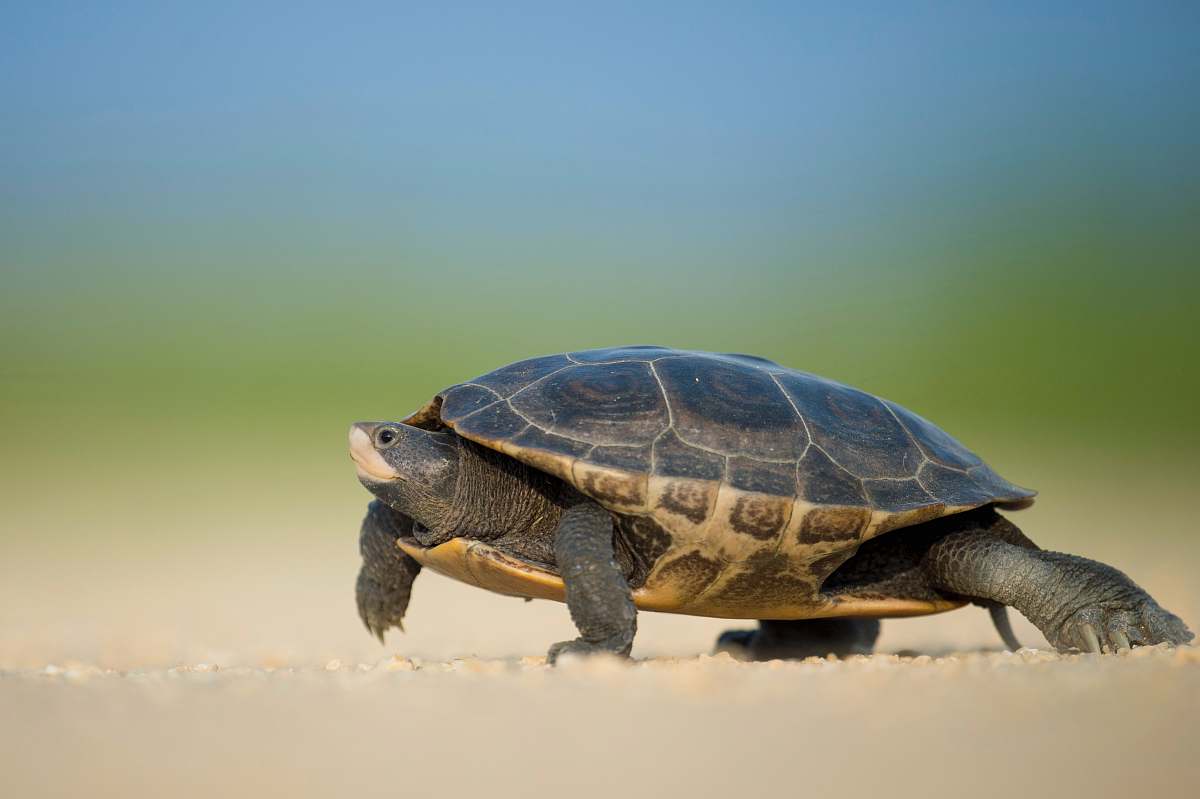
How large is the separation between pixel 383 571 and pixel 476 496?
1.25 meters

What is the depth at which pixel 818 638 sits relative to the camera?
665cm

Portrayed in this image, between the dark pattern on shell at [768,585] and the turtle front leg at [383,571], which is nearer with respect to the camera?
the dark pattern on shell at [768,585]

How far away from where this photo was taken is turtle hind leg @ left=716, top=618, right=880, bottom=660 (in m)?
6.64

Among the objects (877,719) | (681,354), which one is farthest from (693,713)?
(681,354)

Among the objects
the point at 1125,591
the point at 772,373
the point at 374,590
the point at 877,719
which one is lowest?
the point at 374,590

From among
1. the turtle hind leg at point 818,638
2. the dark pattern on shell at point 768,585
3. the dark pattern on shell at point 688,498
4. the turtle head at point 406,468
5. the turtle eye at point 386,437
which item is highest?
the dark pattern on shell at point 688,498

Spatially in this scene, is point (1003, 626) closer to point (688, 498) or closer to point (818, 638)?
point (818, 638)

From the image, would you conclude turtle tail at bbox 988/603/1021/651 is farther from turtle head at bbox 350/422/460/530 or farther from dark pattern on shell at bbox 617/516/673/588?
turtle head at bbox 350/422/460/530

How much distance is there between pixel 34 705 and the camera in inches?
131

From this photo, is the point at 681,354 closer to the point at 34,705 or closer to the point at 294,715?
the point at 294,715

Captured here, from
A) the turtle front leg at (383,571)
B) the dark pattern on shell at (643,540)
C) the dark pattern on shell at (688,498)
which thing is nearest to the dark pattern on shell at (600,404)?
the dark pattern on shell at (688,498)

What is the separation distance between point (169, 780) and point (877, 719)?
6.50ft

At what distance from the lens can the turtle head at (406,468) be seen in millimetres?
A: 5281

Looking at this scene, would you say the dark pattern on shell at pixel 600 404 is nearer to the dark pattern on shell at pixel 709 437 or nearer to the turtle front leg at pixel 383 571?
the dark pattern on shell at pixel 709 437
